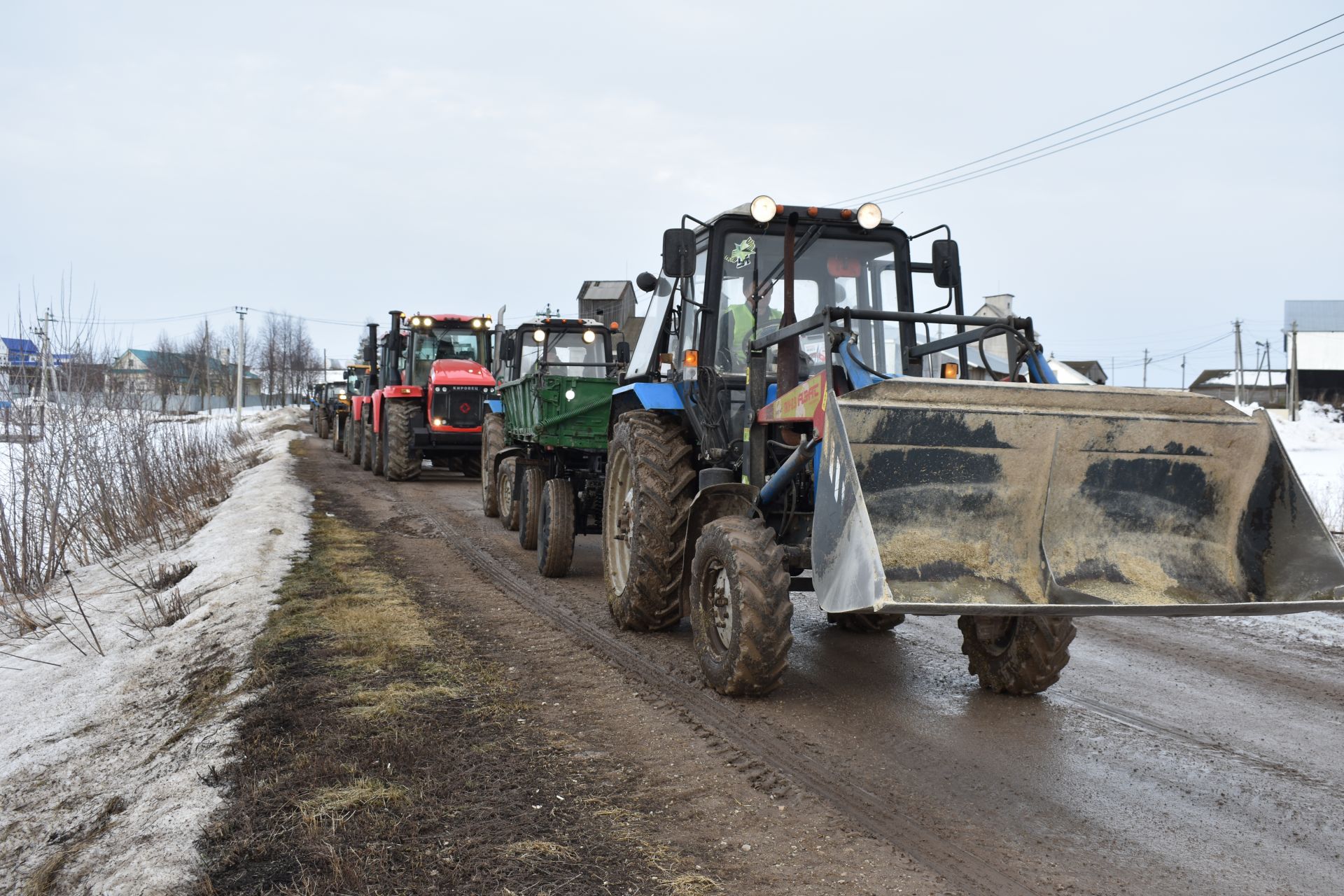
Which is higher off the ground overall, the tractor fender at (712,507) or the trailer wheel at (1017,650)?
the tractor fender at (712,507)

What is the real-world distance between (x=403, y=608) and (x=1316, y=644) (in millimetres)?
5965

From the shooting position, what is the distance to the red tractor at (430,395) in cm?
1811

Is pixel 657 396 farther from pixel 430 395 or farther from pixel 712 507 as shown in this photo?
pixel 430 395

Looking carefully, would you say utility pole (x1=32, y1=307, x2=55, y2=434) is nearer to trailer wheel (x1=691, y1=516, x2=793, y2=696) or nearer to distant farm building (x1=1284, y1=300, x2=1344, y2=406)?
trailer wheel (x1=691, y1=516, x2=793, y2=696)

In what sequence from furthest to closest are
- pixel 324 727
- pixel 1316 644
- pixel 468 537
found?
1. pixel 468 537
2. pixel 1316 644
3. pixel 324 727

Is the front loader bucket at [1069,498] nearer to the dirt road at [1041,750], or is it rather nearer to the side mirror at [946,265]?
the dirt road at [1041,750]

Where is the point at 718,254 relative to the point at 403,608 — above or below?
above

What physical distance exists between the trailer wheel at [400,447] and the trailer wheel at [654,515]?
40.2 feet

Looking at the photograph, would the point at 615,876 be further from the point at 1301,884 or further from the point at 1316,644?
the point at 1316,644

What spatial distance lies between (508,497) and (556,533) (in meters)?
3.54

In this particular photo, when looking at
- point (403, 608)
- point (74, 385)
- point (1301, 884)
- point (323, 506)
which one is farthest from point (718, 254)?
point (323, 506)

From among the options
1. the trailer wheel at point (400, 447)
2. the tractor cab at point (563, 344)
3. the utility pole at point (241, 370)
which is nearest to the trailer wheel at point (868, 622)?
the tractor cab at point (563, 344)

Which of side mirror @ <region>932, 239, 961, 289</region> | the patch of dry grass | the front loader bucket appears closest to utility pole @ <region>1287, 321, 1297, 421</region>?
side mirror @ <region>932, 239, 961, 289</region>

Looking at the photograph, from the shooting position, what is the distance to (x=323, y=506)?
46.4 feet
